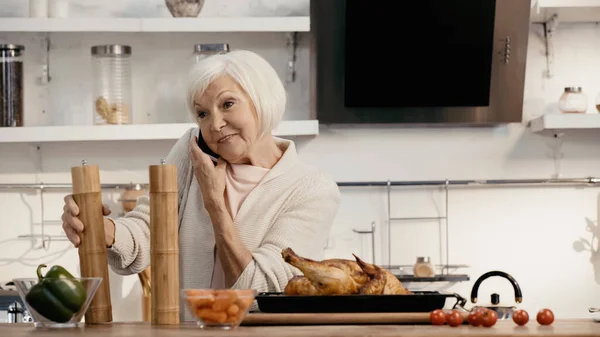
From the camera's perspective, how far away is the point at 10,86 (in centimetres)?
368

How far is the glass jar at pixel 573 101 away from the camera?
372cm

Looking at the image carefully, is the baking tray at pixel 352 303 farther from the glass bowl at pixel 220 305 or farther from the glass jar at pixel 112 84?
the glass jar at pixel 112 84

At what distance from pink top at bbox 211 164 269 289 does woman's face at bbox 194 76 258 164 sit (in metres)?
0.08

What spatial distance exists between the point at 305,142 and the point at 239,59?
155 centimetres

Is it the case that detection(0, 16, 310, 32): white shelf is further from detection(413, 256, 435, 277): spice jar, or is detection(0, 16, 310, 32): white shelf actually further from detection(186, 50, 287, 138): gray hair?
detection(186, 50, 287, 138): gray hair

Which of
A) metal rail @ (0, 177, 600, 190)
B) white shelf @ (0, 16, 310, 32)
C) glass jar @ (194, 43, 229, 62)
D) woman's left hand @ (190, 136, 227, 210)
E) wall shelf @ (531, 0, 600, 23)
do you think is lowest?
metal rail @ (0, 177, 600, 190)

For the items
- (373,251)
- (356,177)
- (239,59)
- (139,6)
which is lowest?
(373,251)

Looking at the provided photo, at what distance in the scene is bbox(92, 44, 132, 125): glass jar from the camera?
144 inches

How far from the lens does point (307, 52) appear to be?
12.7 ft

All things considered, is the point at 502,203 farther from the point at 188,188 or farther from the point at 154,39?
the point at 188,188

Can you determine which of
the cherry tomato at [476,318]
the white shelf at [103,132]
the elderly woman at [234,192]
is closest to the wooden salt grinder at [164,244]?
the elderly woman at [234,192]

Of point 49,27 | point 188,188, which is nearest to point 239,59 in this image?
point 188,188

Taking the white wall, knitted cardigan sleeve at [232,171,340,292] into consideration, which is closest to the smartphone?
knitted cardigan sleeve at [232,171,340,292]

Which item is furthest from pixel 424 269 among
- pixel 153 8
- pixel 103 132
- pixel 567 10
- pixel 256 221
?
pixel 256 221
